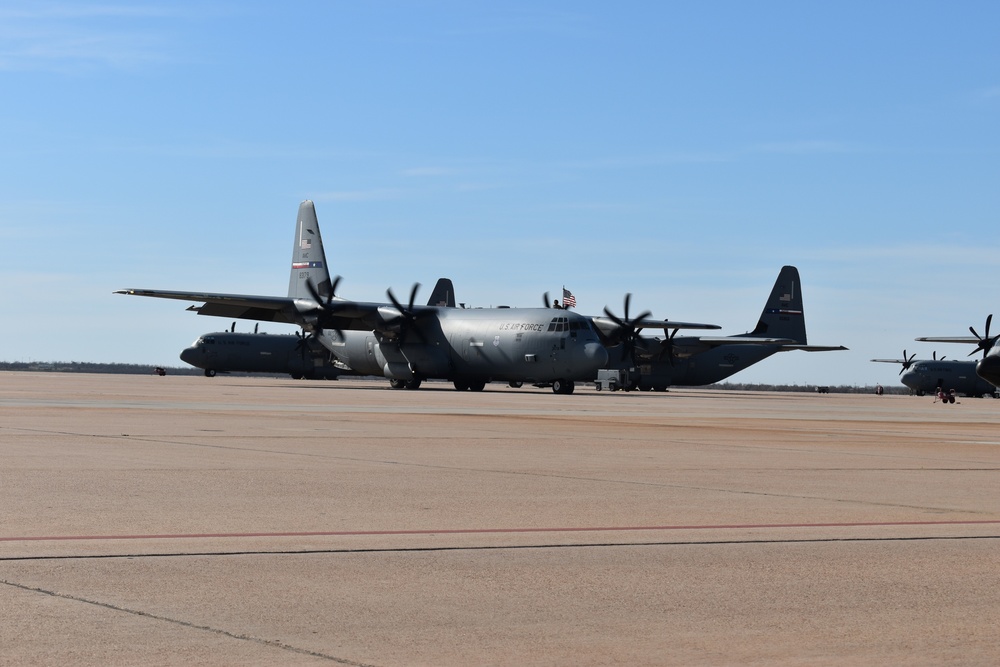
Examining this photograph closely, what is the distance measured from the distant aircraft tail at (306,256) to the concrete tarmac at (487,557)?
59.1 meters

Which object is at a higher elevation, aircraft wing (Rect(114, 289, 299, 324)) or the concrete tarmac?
aircraft wing (Rect(114, 289, 299, 324))

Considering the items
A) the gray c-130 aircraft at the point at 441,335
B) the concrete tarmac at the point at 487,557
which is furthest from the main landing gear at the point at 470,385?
the concrete tarmac at the point at 487,557

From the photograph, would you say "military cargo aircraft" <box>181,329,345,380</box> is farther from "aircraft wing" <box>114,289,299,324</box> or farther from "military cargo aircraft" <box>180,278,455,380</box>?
"aircraft wing" <box>114,289,299,324</box>

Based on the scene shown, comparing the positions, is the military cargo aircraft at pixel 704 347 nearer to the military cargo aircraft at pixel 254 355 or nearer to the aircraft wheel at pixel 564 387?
the aircraft wheel at pixel 564 387

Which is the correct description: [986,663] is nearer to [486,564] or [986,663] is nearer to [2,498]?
[486,564]

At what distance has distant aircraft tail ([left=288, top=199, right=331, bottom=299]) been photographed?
3091 inches

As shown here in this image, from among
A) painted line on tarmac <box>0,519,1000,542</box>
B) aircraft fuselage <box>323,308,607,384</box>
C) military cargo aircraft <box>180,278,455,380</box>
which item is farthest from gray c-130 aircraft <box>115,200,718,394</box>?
painted line on tarmac <box>0,519,1000,542</box>

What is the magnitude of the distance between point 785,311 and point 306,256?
37.8 metres

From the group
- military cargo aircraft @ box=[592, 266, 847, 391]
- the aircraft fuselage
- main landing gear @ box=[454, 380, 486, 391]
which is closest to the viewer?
the aircraft fuselage

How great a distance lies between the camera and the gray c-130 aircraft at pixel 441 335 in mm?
64562

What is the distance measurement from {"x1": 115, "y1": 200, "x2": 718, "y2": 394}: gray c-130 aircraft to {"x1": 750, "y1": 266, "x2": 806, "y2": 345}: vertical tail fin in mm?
24240

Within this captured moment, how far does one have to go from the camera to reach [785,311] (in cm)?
9712

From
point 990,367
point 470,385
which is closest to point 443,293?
point 470,385

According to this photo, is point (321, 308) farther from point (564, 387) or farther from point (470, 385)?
point (564, 387)
